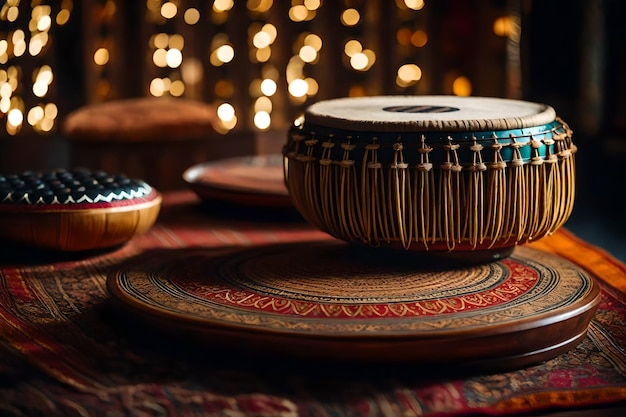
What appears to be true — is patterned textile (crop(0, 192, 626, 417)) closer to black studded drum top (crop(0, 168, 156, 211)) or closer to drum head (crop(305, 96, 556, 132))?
black studded drum top (crop(0, 168, 156, 211))

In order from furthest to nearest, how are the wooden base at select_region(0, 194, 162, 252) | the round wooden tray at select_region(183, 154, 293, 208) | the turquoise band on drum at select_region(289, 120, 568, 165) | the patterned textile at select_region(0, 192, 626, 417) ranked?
the round wooden tray at select_region(183, 154, 293, 208) < the wooden base at select_region(0, 194, 162, 252) < the turquoise band on drum at select_region(289, 120, 568, 165) < the patterned textile at select_region(0, 192, 626, 417)

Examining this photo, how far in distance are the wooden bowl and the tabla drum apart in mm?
488

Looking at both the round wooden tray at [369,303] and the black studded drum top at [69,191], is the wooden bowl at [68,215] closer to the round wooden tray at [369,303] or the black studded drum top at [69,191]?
the black studded drum top at [69,191]

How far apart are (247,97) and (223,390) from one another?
8.62ft

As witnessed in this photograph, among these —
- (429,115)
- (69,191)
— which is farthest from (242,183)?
(429,115)

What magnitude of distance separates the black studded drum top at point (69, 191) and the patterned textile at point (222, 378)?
265 mm

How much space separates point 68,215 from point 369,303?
29.3 inches

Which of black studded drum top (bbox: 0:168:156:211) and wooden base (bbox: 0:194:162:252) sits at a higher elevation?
black studded drum top (bbox: 0:168:156:211)

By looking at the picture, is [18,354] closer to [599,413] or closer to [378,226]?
[378,226]

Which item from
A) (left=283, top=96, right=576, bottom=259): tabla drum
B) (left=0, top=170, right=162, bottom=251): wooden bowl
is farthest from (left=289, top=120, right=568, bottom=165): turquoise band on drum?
(left=0, top=170, right=162, bottom=251): wooden bowl

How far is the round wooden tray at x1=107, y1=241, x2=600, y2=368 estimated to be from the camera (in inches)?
54.0

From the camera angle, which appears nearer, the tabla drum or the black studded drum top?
the tabla drum

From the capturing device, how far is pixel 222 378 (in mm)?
1371

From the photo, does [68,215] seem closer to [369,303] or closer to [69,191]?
[69,191]
